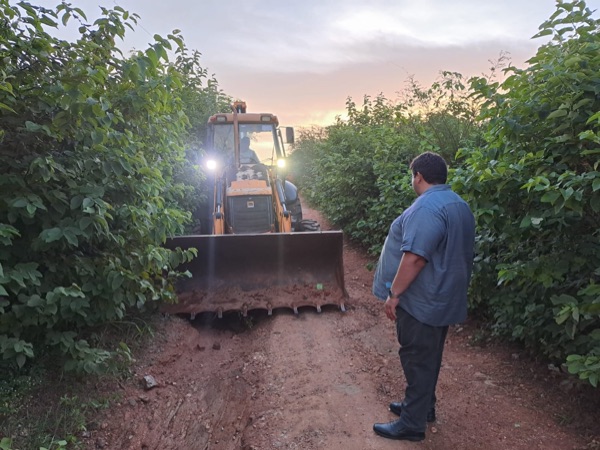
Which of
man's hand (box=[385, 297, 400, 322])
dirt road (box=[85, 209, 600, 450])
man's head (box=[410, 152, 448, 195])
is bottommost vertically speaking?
Answer: dirt road (box=[85, 209, 600, 450])

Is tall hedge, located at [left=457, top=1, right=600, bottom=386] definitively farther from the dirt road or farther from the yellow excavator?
the yellow excavator

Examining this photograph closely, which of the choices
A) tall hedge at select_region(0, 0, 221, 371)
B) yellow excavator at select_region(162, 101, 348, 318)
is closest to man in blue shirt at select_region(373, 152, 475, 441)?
tall hedge at select_region(0, 0, 221, 371)

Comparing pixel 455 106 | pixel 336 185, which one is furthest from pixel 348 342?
A: pixel 336 185

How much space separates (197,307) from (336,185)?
537 cm

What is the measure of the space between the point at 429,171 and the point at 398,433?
174cm

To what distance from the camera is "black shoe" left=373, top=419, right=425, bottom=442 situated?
2859mm

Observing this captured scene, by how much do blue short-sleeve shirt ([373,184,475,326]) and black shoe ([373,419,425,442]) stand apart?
2.45 ft

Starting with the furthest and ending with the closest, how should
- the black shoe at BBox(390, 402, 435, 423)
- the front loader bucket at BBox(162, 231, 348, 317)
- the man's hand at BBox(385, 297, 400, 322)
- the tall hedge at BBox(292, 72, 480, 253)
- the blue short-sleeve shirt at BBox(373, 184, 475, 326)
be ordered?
the tall hedge at BBox(292, 72, 480, 253) → the front loader bucket at BBox(162, 231, 348, 317) → the black shoe at BBox(390, 402, 435, 423) → the man's hand at BBox(385, 297, 400, 322) → the blue short-sleeve shirt at BBox(373, 184, 475, 326)

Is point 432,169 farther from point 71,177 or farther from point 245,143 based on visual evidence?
point 245,143

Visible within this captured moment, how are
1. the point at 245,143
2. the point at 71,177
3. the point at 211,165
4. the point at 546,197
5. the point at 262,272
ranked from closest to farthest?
1. the point at 546,197
2. the point at 71,177
3. the point at 262,272
4. the point at 211,165
5. the point at 245,143

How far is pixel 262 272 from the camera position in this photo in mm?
5621

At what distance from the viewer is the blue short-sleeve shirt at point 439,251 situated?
8.69 feet

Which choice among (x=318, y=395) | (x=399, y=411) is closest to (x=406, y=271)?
(x=399, y=411)

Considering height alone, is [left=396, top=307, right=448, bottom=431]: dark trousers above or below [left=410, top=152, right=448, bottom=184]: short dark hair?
below
